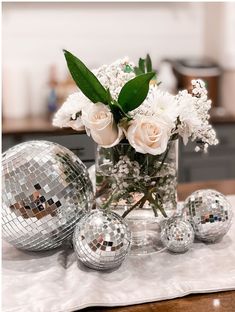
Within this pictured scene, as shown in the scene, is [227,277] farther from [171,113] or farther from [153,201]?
[171,113]

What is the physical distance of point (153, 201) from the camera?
3.59 ft

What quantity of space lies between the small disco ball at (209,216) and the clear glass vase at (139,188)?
0.17 feet

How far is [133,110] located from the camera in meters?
1.02

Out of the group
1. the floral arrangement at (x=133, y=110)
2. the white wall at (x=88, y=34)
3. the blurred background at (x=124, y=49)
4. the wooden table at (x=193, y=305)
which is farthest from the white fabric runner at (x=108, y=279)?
the white wall at (x=88, y=34)

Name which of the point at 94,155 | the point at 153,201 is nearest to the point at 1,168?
the point at 94,155

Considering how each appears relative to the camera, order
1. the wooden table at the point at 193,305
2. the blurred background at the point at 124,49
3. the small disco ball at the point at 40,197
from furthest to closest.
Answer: the blurred background at the point at 124,49, the small disco ball at the point at 40,197, the wooden table at the point at 193,305

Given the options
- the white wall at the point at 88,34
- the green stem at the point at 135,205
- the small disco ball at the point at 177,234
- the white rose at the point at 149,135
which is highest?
the white wall at the point at 88,34

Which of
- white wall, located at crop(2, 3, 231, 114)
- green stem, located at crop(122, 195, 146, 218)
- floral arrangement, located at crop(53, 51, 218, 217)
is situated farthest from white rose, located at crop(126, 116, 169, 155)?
white wall, located at crop(2, 3, 231, 114)

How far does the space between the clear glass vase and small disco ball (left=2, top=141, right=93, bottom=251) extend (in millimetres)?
55

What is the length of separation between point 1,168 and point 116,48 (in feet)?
6.97

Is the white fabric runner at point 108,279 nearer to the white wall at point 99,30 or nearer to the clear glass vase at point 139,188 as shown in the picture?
the clear glass vase at point 139,188

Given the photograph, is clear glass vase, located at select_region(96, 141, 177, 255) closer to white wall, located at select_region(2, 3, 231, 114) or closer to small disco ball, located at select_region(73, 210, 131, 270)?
small disco ball, located at select_region(73, 210, 131, 270)

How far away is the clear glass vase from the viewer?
106 centimetres

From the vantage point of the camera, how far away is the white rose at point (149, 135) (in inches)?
38.7
